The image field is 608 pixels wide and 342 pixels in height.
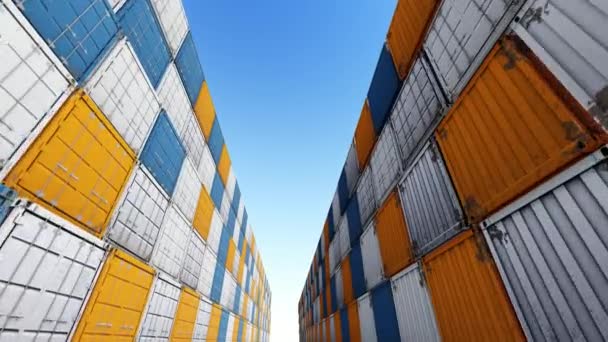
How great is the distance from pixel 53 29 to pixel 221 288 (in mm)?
18125

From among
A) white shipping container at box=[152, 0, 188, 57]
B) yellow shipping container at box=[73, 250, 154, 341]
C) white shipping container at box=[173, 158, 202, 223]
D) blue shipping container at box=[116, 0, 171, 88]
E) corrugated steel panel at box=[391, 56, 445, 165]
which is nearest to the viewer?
yellow shipping container at box=[73, 250, 154, 341]

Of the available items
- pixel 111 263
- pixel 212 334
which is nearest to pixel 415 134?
pixel 111 263

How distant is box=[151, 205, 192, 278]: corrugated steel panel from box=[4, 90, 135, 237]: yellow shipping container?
3284mm

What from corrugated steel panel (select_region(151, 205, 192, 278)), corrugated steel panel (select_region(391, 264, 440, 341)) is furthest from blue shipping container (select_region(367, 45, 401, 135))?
corrugated steel panel (select_region(151, 205, 192, 278))

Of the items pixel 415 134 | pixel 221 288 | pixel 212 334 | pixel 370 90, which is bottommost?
pixel 212 334

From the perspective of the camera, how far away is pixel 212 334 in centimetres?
1678

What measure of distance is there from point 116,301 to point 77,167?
3.83 metres

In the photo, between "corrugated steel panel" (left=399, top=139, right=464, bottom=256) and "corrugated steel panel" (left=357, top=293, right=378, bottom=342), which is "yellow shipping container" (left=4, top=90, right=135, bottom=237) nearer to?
"corrugated steel panel" (left=399, top=139, right=464, bottom=256)

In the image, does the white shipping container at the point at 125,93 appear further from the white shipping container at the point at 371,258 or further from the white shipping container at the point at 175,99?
the white shipping container at the point at 371,258

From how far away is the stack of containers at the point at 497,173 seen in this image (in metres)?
3.15

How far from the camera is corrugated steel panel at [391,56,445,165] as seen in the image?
21.5ft

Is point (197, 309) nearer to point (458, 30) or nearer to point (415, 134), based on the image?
point (415, 134)

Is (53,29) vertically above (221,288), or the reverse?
(53,29)

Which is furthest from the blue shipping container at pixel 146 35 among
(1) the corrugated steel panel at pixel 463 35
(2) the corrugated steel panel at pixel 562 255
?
(2) the corrugated steel panel at pixel 562 255
